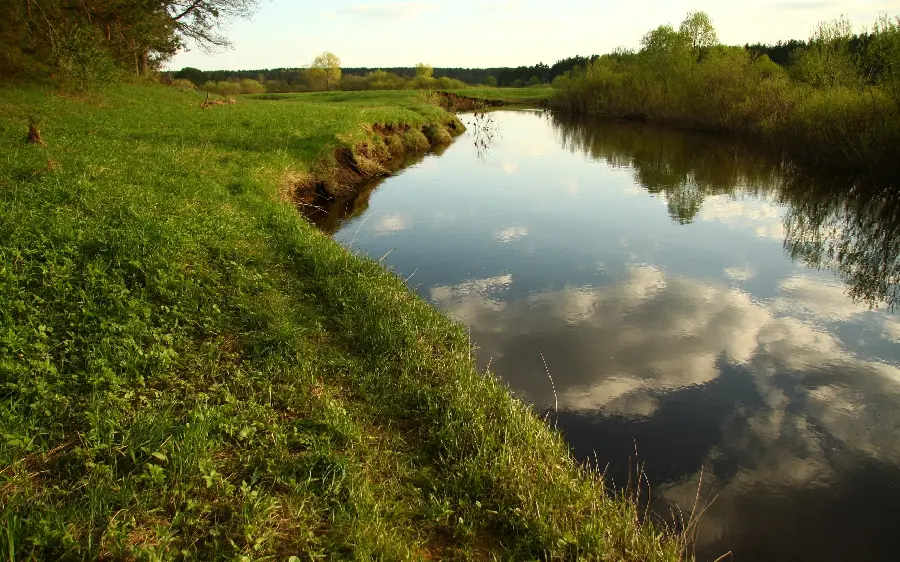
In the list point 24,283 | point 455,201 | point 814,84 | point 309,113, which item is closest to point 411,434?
point 24,283

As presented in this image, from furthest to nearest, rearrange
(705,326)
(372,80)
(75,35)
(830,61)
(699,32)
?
1. (372,80)
2. (699,32)
3. (830,61)
4. (75,35)
5. (705,326)

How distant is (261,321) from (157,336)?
1.33m

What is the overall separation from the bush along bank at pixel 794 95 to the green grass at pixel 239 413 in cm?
2101

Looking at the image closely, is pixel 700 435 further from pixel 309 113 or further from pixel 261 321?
pixel 309 113

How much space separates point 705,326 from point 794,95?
24.5 meters

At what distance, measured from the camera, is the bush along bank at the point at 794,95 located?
2015 cm

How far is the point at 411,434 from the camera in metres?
5.60

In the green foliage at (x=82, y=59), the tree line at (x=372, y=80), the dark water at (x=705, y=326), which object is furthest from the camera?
the tree line at (x=372, y=80)

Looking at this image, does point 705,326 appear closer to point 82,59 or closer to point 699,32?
point 82,59

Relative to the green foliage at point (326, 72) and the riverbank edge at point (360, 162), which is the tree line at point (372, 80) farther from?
the riverbank edge at point (360, 162)

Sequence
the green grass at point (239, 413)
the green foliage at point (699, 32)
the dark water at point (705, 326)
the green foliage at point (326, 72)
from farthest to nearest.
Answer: the green foliage at point (326, 72)
the green foliage at point (699, 32)
the dark water at point (705, 326)
the green grass at point (239, 413)

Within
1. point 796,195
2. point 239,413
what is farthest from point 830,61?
point 239,413

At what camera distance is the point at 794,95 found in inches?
1081

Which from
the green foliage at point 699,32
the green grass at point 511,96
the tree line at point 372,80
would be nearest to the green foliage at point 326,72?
the tree line at point 372,80
